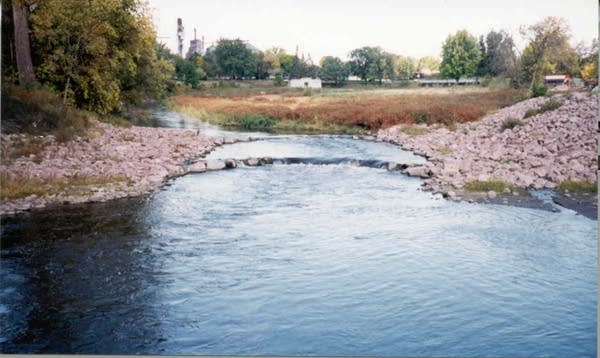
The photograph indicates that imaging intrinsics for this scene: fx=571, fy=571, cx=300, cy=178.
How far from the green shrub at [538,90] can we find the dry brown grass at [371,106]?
37 centimetres

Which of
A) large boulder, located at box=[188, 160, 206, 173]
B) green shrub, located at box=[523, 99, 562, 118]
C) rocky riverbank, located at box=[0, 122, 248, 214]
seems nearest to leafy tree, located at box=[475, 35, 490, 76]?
green shrub, located at box=[523, 99, 562, 118]

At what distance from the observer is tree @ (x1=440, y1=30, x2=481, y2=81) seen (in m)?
6.79

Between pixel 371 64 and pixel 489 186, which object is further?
pixel 371 64

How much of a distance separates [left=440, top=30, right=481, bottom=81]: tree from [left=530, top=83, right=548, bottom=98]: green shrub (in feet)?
2.75

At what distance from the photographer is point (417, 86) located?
9055mm

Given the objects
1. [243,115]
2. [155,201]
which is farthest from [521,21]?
[243,115]

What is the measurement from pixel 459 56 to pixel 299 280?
14.6 feet

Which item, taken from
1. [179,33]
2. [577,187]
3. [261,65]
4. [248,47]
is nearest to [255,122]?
[261,65]

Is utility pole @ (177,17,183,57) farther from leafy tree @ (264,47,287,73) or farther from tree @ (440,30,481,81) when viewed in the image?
tree @ (440,30,481,81)

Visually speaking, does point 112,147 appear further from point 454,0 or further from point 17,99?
point 454,0

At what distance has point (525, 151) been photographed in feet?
28.8

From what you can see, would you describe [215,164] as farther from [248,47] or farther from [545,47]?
[545,47]

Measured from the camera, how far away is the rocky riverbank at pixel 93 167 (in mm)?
7137

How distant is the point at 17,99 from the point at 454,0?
21.1 ft
